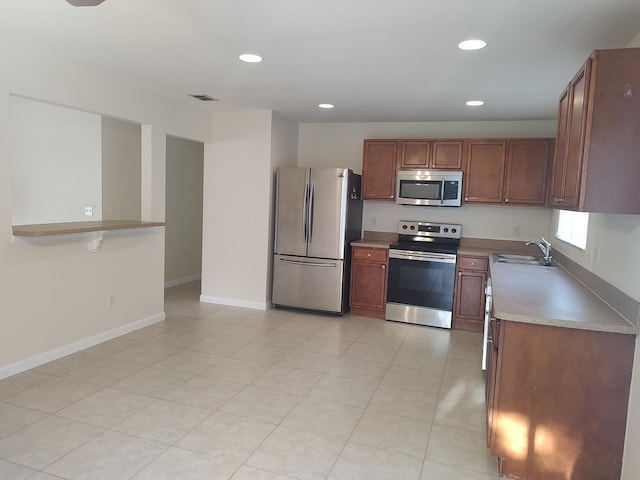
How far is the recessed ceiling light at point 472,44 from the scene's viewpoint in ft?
8.88

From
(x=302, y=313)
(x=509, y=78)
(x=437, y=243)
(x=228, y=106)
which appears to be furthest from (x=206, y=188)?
(x=509, y=78)

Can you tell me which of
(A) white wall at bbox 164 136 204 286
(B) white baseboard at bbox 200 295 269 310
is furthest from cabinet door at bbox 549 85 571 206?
(A) white wall at bbox 164 136 204 286

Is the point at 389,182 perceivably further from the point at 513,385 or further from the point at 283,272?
the point at 513,385

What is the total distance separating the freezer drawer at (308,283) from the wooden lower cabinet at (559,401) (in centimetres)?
305

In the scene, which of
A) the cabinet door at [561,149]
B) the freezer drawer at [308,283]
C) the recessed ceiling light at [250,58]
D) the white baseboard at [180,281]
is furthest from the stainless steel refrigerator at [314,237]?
the cabinet door at [561,149]

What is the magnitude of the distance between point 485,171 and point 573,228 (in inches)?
53.6

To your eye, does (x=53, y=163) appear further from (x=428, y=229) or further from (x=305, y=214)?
(x=428, y=229)

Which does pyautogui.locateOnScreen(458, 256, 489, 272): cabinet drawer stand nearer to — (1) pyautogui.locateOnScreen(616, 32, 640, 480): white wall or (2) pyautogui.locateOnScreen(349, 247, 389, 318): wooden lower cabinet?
(2) pyautogui.locateOnScreen(349, 247, 389, 318): wooden lower cabinet

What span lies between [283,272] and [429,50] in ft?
10.6

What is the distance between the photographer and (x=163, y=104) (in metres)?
4.59

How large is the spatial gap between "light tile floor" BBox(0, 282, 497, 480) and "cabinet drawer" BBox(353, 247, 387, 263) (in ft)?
3.47

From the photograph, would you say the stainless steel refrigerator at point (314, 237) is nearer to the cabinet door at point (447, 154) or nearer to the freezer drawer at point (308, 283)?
the freezer drawer at point (308, 283)

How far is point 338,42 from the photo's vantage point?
9.23ft

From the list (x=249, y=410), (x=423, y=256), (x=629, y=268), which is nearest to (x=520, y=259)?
(x=423, y=256)
